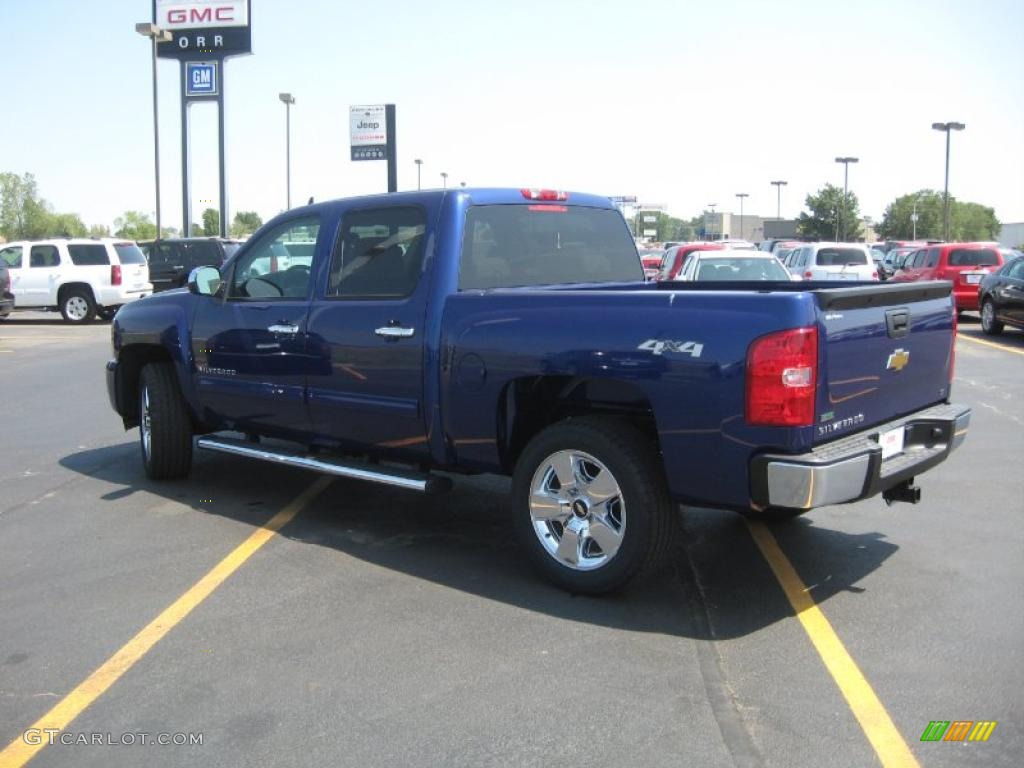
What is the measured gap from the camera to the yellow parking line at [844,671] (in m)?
3.40

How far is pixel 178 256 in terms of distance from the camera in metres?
27.2

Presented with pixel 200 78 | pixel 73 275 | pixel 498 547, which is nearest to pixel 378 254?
pixel 498 547

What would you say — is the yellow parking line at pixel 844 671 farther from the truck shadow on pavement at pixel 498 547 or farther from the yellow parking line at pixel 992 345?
the yellow parking line at pixel 992 345

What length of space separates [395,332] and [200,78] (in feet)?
126

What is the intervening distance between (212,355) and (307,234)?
1.11 metres

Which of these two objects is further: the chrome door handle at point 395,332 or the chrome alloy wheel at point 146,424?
the chrome alloy wheel at point 146,424

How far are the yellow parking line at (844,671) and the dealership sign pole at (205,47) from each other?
125 feet

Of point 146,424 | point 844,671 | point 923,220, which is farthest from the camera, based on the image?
point 923,220

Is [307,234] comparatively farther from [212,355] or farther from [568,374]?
[568,374]

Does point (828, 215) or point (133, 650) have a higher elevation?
point (828, 215)

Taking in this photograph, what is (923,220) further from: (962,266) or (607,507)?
(607,507)

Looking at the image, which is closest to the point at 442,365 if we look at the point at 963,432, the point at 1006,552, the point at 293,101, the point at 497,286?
the point at 497,286

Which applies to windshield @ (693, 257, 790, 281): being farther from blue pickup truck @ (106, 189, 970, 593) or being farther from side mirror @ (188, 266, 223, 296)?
side mirror @ (188, 266, 223, 296)

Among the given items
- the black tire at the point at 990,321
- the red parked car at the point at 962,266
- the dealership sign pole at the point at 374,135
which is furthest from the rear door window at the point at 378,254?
the dealership sign pole at the point at 374,135
